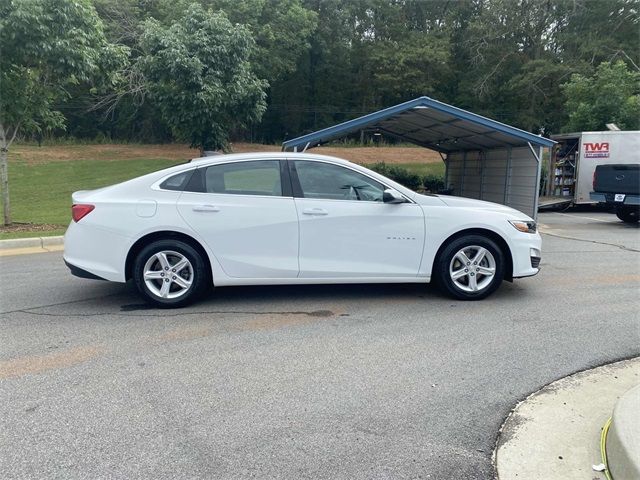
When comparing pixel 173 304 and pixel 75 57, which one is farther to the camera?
pixel 75 57

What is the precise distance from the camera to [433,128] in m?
14.4

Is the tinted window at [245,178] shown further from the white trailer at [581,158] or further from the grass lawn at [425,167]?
the grass lawn at [425,167]

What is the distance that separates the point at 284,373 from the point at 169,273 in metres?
2.13

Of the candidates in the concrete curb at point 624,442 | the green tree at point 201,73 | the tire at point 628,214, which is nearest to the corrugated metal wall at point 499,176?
the tire at point 628,214

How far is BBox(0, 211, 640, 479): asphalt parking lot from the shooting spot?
296cm

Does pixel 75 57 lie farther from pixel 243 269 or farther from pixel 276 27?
pixel 276 27

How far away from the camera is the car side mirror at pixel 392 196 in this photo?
5.74 metres

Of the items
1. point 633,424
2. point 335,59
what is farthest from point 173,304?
point 335,59

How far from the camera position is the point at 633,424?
301 cm

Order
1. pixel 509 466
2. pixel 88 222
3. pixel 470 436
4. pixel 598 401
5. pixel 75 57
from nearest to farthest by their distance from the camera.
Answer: pixel 509 466 → pixel 470 436 → pixel 598 401 → pixel 88 222 → pixel 75 57

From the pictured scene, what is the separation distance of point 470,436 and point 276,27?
37293mm

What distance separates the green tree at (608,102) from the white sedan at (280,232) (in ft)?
61.0

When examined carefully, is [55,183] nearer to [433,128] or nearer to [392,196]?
[433,128]

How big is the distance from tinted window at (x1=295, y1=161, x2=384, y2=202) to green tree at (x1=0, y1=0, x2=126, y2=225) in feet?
23.9
